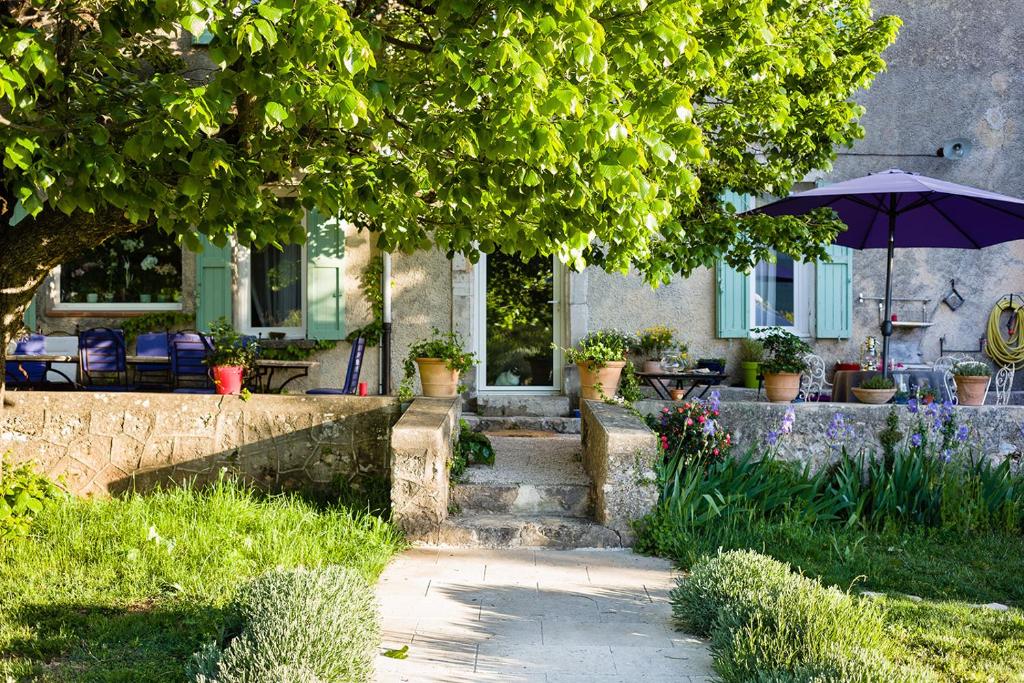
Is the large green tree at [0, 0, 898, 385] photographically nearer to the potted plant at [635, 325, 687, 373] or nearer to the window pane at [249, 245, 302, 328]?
the potted plant at [635, 325, 687, 373]

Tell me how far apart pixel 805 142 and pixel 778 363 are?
→ 75.2 inches

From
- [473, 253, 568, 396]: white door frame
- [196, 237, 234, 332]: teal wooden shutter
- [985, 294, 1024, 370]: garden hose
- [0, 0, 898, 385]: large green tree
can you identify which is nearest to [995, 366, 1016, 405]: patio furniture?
[985, 294, 1024, 370]: garden hose

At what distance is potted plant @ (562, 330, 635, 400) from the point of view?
8.27m

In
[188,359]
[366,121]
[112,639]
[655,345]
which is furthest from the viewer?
[655,345]

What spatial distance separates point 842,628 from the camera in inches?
129

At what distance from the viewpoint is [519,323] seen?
31.6 feet

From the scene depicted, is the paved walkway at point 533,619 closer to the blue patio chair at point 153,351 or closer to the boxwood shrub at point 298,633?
the boxwood shrub at point 298,633

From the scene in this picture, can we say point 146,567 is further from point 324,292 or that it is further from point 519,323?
point 519,323

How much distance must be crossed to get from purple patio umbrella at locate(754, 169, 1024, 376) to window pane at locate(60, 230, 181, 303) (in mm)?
6157

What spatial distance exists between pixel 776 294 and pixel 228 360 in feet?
19.8

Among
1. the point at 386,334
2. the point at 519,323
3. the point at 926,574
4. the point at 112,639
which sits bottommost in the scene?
the point at 926,574

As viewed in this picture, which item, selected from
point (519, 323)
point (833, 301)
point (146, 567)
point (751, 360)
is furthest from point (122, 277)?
point (833, 301)

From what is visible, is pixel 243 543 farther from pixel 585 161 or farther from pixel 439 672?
pixel 585 161

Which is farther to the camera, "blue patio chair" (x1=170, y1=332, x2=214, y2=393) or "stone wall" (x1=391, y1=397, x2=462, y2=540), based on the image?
"blue patio chair" (x1=170, y1=332, x2=214, y2=393)
